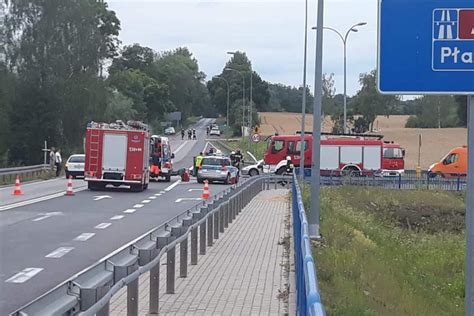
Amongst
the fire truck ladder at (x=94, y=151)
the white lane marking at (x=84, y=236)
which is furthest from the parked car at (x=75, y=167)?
the white lane marking at (x=84, y=236)

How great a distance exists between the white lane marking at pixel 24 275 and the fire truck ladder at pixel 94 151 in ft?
72.0

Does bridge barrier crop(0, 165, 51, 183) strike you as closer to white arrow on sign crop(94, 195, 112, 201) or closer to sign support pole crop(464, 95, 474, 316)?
white arrow on sign crop(94, 195, 112, 201)

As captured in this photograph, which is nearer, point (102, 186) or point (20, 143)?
point (102, 186)

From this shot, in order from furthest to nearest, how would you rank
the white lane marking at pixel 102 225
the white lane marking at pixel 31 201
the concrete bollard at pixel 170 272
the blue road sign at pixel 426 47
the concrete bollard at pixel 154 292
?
the white lane marking at pixel 31 201 → the white lane marking at pixel 102 225 → the concrete bollard at pixel 170 272 → the concrete bollard at pixel 154 292 → the blue road sign at pixel 426 47

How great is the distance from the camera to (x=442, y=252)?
22.7 meters

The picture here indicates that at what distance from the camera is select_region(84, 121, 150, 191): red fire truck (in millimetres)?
35438

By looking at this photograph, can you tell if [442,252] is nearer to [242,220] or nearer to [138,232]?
[242,220]

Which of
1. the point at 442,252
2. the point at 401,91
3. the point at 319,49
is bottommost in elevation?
the point at 442,252

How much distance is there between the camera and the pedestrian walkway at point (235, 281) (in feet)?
34.4

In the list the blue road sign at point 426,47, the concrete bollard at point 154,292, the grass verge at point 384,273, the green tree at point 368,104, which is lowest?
the grass verge at point 384,273

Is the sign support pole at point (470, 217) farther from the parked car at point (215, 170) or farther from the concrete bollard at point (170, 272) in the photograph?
the parked car at point (215, 170)

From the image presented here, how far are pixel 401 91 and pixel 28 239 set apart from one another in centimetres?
1255

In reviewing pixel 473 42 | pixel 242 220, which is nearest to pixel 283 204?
pixel 242 220

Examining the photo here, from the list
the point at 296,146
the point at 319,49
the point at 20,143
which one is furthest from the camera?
the point at 20,143
